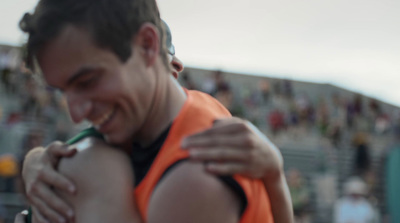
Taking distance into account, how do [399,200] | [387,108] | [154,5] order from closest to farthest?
[154,5] → [399,200] → [387,108]

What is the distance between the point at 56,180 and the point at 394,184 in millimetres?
9162

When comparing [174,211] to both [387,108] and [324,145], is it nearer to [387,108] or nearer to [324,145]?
[324,145]

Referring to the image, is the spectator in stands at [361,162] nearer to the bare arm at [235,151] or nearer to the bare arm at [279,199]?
the bare arm at [279,199]

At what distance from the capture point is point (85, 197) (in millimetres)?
1438

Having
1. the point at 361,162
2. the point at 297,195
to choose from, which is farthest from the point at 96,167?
the point at 361,162

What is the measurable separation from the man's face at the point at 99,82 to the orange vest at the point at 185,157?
132 mm

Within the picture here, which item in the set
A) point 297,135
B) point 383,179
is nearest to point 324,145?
point 297,135

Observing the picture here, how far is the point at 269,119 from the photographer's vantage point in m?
14.2

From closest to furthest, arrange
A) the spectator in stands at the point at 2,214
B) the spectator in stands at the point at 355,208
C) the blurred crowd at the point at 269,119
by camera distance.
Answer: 1. the spectator in stands at the point at 2,214
2. the spectator in stands at the point at 355,208
3. the blurred crowd at the point at 269,119

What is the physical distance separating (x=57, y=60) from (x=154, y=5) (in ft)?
1.26

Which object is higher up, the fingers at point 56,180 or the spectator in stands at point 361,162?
the fingers at point 56,180

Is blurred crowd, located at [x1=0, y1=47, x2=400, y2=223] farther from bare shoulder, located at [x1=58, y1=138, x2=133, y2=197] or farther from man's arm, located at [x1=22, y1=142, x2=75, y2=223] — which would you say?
bare shoulder, located at [x1=58, y1=138, x2=133, y2=197]

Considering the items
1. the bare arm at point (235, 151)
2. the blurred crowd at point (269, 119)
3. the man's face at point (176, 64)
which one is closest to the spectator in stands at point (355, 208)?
the blurred crowd at point (269, 119)

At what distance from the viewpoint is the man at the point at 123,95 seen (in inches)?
51.3
